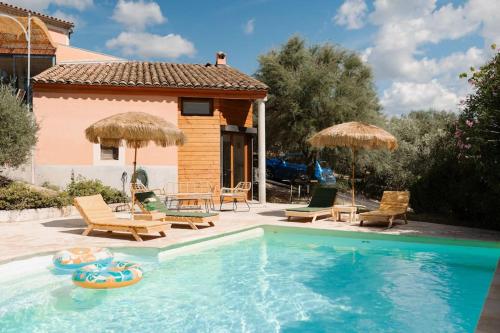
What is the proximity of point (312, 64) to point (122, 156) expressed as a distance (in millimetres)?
10407

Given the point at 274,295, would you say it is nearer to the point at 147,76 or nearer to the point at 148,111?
the point at 148,111

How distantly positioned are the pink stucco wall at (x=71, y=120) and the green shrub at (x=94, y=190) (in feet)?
4.42

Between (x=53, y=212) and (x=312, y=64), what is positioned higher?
(x=312, y=64)

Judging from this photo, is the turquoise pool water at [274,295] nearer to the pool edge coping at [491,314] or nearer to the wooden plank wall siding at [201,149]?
the pool edge coping at [491,314]

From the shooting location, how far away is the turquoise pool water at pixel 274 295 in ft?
18.6

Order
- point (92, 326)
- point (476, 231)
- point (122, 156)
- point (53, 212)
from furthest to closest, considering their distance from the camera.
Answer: point (122, 156)
point (53, 212)
point (476, 231)
point (92, 326)

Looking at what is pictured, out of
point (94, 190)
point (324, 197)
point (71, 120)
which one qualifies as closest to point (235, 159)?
point (324, 197)

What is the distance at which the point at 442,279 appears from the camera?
7.66 m

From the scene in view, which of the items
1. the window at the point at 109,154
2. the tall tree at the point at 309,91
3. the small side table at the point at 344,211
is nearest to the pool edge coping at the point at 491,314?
the small side table at the point at 344,211

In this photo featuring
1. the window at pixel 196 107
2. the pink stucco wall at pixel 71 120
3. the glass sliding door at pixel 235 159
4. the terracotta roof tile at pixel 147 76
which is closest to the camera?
the pink stucco wall at pixel 71 120

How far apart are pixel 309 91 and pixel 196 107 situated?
231 inches

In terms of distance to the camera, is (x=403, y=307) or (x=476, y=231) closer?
(x=403, y=307)

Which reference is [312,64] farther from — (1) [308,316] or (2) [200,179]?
(1) [308,316]

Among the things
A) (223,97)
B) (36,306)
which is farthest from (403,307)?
(223,97)
